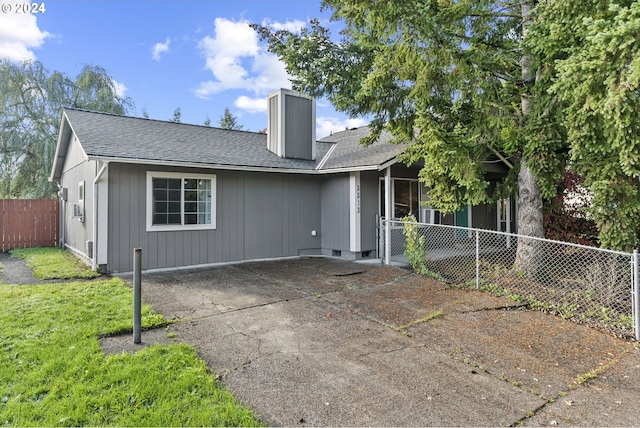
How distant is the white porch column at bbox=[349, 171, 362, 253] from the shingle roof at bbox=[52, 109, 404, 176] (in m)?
0.43

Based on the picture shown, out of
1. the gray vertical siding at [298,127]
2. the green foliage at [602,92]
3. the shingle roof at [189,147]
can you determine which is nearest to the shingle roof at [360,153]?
the shingle roof at [189,147]

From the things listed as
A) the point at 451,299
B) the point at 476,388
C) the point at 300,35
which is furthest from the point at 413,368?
the point at 300,35

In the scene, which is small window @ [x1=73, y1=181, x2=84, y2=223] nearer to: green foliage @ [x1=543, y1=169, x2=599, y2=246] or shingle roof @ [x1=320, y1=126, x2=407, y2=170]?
shingle roof @ [x1=320, y1=126, x2=407, y2=170]

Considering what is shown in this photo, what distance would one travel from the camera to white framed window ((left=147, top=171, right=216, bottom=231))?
→ 309 inches

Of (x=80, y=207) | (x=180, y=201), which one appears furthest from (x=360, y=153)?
(x=80, y=207)

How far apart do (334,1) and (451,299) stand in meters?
6.64

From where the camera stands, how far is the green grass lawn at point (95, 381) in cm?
249

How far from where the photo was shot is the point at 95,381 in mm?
2920

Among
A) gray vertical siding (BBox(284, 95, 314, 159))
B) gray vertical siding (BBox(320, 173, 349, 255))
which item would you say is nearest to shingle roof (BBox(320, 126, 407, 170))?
gray vertical siding (BBox(320, 173, 349, 255))

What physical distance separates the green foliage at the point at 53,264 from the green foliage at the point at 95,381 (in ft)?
9.35

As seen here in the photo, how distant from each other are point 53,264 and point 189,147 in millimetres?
4245

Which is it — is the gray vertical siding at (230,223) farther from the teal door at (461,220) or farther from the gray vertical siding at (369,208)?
the teal door at (461,220)

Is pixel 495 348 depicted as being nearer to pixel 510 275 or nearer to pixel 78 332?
pixel 510 275

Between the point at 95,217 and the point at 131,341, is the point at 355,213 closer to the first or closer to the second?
the point at 95,217
